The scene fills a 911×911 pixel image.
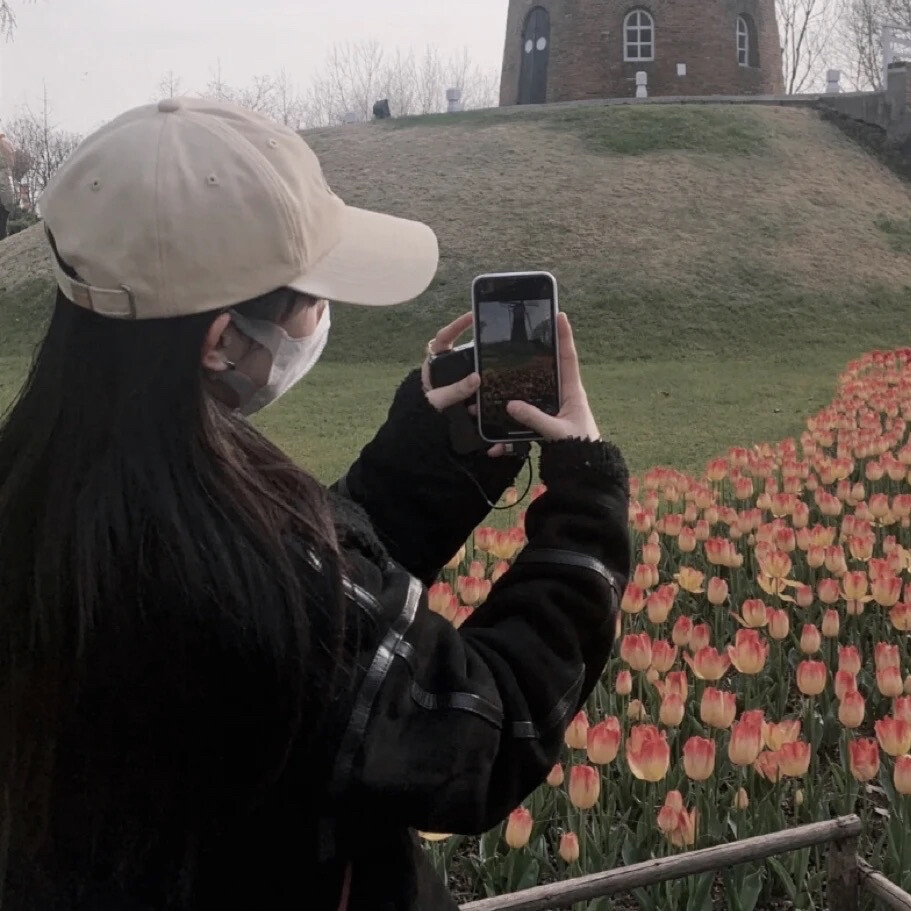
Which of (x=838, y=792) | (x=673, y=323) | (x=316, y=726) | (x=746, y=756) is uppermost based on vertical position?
(x=316, y=726)

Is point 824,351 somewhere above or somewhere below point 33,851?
below

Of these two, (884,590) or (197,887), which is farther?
(884,590)

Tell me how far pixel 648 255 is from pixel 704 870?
1811cm

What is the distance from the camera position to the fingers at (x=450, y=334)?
1.88 meters

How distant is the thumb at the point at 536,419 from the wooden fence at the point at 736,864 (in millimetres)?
1000

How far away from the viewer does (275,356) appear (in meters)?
1.32

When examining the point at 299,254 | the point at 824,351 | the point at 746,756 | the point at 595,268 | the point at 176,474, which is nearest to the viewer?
the point at 176,474

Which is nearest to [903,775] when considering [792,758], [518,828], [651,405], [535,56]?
[792,758]

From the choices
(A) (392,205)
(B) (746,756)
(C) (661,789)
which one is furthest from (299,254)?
(A) (392,205)

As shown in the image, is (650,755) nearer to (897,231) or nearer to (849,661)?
(849,661)

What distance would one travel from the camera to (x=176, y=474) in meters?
1.13

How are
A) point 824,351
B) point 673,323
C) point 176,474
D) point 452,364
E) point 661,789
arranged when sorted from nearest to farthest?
point 176,474
point 452,364
point 661,789
point 824,351
point 673,323

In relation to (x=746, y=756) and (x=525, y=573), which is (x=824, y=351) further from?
(x=525, y=573)

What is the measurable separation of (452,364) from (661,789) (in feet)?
4.48
